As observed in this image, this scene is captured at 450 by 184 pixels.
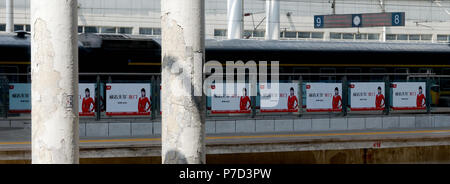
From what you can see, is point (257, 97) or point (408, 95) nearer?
point (257, 97)

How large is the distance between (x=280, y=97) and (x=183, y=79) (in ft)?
Result: 34.1

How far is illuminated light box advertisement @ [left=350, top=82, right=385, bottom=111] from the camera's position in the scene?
15.4 m

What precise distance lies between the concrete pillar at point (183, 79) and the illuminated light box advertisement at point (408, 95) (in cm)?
1182

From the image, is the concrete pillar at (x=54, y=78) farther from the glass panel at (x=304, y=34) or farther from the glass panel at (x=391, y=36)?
the glass panel at (x=391, y=36)

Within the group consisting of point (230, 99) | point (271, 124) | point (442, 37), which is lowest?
point (271, 124)

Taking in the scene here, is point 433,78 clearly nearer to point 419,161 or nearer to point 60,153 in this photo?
point 419,161

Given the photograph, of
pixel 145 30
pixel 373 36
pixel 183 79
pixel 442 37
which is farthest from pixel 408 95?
pixel 442 37

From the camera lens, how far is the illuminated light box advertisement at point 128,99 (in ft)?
44.5

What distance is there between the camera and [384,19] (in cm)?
3922

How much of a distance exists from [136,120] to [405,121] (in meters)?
6.80

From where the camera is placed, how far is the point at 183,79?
4641 millimetres

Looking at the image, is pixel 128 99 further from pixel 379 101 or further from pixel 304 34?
pixel 304 34

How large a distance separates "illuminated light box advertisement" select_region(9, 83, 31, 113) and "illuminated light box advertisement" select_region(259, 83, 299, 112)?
17.7ft
